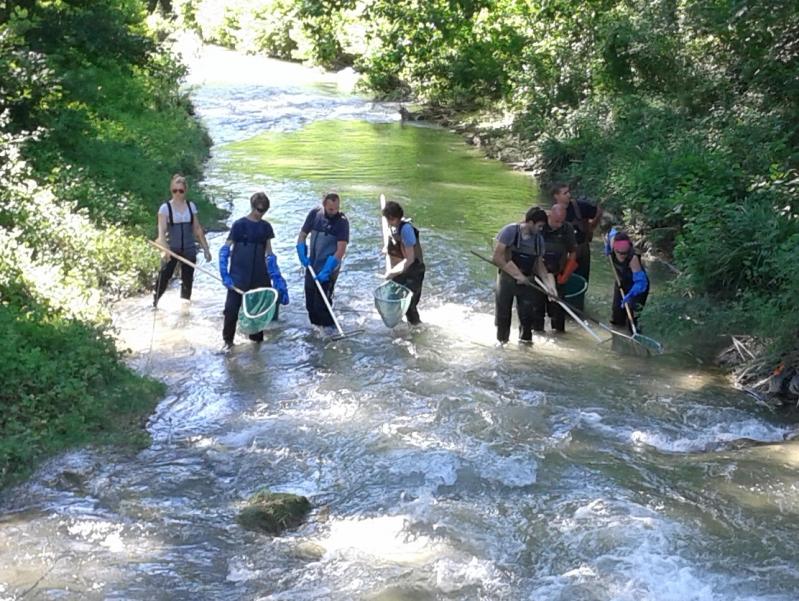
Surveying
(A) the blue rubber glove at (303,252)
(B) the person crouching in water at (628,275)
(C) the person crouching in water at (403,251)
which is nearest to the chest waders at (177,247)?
(A) the blue rubber glove at (303,252)

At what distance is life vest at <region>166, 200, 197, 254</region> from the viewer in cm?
1202

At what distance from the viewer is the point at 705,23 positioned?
1681 cm

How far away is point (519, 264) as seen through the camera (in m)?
10.9

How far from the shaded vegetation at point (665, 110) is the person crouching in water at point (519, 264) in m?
1.45

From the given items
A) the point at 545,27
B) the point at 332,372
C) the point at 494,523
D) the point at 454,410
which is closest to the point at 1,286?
the point at 332,372

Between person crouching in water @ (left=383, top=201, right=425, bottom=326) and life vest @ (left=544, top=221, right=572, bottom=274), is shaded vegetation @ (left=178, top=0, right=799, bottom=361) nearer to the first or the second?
life vest @ (left=544, top=221, right=572, bottom=274)

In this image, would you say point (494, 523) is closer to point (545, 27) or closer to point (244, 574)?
point (244, 574)

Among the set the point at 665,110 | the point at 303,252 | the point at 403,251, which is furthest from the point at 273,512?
the point at 665,110

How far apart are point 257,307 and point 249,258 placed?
0.55 meters

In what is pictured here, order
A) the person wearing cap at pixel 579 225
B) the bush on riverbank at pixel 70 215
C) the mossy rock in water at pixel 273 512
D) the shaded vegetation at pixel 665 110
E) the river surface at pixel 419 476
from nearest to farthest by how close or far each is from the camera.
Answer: the river surface at pixel 419 476 < the mossy rock in water at pixel 273 512 < the bush on riverbank at pixel 70 215 < the shaded vegetation at pixel 665 110 < the person wearing cap at pixel 579 225

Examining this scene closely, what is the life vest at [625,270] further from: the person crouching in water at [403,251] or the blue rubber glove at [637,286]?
the person crouching in water at [403,251]

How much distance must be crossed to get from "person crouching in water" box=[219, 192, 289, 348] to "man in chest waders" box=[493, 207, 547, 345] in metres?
2.51

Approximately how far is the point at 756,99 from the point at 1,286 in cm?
1249

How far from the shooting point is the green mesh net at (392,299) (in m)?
11.4
